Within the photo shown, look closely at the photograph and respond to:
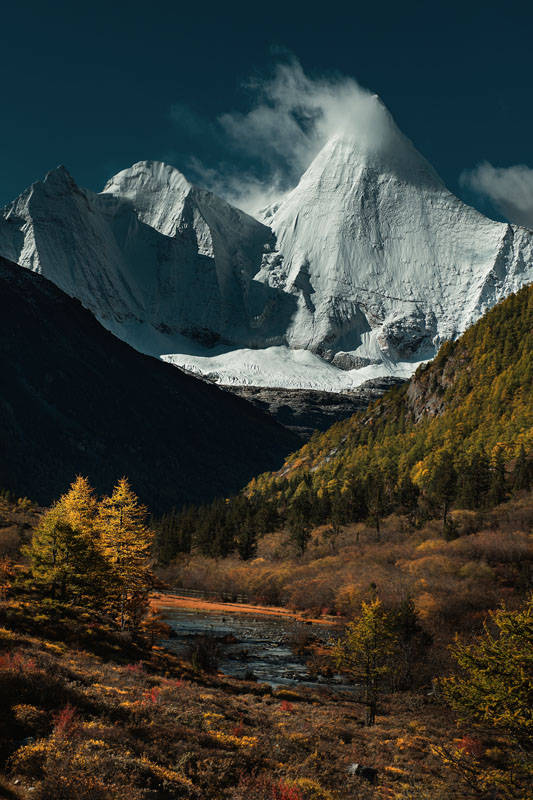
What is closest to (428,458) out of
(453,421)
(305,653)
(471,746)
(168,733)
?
(453,421)

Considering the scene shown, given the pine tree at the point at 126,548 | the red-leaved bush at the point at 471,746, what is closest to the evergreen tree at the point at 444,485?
the pine tree at the point at 126,548

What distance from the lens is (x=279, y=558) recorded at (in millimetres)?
89812

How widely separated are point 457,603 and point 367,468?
6505 cm

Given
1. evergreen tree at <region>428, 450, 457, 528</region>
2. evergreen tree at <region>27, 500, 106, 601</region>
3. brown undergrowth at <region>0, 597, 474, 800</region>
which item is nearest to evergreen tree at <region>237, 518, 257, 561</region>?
evergreen tree at <region>428, 450, 457, 528</region>

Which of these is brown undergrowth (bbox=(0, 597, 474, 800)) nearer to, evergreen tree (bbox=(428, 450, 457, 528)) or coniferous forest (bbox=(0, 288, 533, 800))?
coniferous forest (bbox=(0, 288, 533, 800))

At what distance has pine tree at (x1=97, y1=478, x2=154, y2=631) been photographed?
38.9m

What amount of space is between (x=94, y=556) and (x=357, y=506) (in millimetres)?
65629

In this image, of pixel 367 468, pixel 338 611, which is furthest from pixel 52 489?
pixel 338 611

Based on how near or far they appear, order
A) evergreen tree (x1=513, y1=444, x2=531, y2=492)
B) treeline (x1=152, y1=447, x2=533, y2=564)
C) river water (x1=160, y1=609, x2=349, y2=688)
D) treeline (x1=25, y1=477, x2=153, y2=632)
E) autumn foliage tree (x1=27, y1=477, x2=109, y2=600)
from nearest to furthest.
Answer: autumn foliage tree (x1=27, y1=477, x2=109, y2=600) < treeline (x1=25, y1=477, x2=153, y2=632) < river water (x1=160, y1=609, x2=349, y2=688) < evergreen tree (x1=513, y1=444, x2=531, y2=492) < treeline (x1=152, y1=447, x2=533, y2=564)

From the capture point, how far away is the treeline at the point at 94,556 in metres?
35.0

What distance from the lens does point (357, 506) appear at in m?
95.7

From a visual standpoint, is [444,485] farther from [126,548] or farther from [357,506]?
[126,548]

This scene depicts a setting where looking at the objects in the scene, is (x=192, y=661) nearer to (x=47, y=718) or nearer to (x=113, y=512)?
(x=113, y=512)

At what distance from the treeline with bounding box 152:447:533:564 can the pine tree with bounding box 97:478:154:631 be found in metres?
41.1
